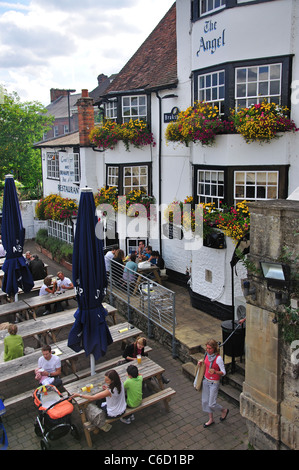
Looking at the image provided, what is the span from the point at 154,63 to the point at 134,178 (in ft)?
14.8

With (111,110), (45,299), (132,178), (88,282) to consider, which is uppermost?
(111,110)

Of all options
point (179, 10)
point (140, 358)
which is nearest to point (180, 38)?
point (179, 10)

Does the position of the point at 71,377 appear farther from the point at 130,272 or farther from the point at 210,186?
the point at 210,186

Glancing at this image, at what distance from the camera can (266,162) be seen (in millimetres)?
11367

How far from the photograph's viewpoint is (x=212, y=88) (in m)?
12.2

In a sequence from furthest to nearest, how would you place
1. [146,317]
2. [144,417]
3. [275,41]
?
[146,317], [275,41], [144,417]

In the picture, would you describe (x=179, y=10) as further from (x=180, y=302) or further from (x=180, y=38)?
(x=180, y=302)

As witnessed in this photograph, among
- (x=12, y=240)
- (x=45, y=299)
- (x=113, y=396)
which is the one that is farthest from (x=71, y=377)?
(x=12, y=240)

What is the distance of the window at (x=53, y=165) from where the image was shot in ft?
77.3

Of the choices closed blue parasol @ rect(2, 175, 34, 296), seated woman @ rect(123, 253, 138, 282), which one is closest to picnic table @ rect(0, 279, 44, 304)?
closed blue parasol @ rect(2, 175, 34, 296)

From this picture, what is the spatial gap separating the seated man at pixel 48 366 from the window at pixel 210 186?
627cm

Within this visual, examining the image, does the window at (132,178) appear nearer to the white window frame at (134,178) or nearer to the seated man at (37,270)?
the white window frame at (134,178)
